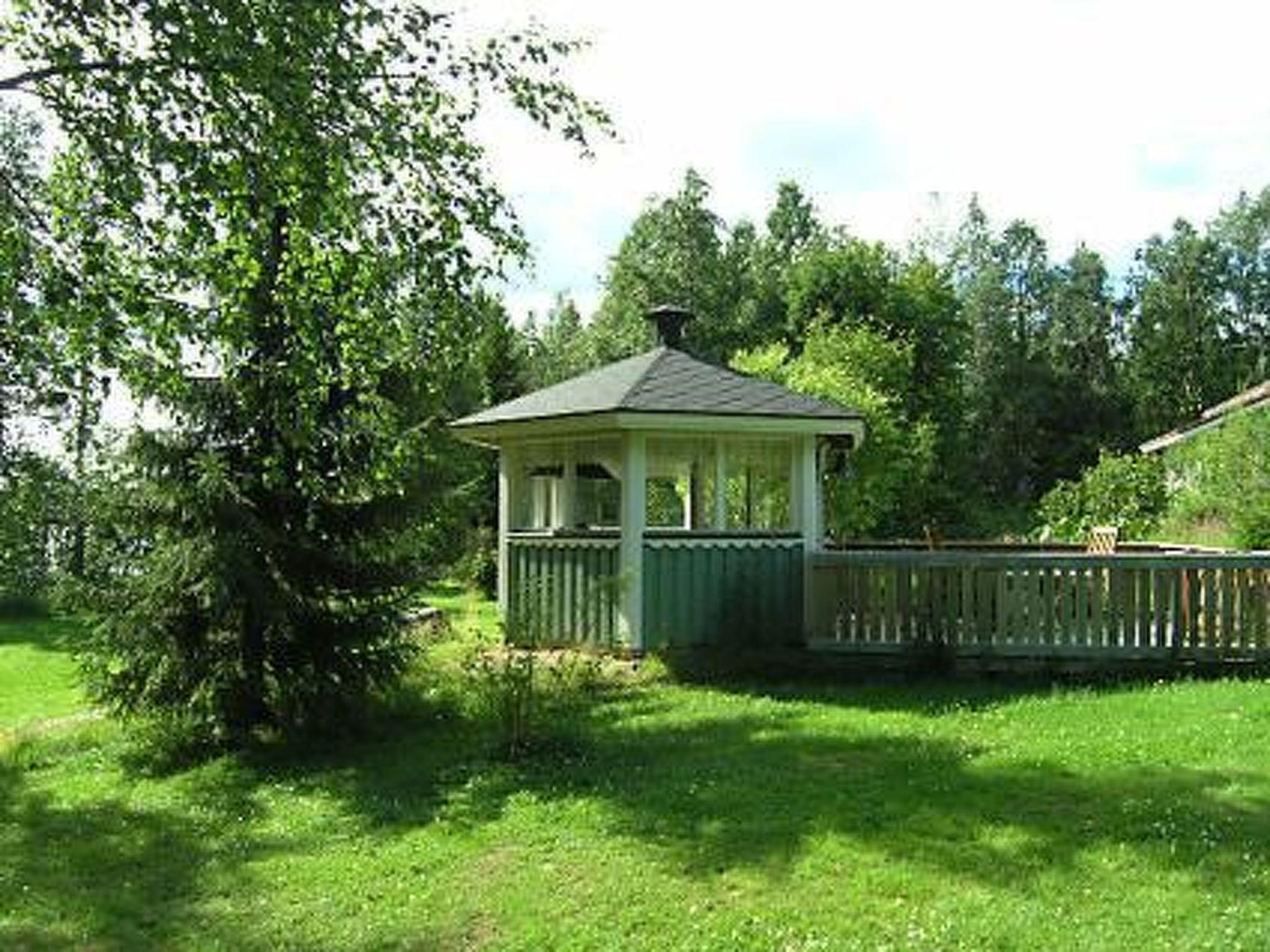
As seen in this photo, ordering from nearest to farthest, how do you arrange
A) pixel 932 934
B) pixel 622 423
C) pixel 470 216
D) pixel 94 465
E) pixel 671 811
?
pixel 932 934 → pixel 671 811 → pixel 470 216 → pixel 94 465 → pixel 622 423

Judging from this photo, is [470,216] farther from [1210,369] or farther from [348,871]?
[1210,369]

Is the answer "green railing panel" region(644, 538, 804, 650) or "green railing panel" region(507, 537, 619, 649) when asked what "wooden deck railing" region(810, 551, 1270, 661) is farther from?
"green railing panel" region(507, 537, 619, 649)

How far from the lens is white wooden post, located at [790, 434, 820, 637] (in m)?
14.9

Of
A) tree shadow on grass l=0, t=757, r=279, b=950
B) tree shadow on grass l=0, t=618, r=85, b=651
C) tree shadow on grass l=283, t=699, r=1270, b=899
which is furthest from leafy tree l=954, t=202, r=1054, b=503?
tree shadow on grass l=0, t=757, r=279, b=950

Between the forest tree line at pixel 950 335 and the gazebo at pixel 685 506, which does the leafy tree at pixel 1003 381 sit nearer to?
the forest tree line at pixel 950 335

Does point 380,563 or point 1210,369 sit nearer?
point 380,563

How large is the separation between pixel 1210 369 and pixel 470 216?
6074 cm

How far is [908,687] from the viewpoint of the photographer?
12.5 m

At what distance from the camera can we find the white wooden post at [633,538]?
1409cm

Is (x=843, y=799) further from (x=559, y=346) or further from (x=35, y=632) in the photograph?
(x=559, y=346)

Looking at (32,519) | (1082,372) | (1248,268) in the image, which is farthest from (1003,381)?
(32,519)

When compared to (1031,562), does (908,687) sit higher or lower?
lower

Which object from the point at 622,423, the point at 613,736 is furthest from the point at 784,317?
the point at 613,736

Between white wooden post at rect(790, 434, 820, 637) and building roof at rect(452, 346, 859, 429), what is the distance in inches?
20.0
